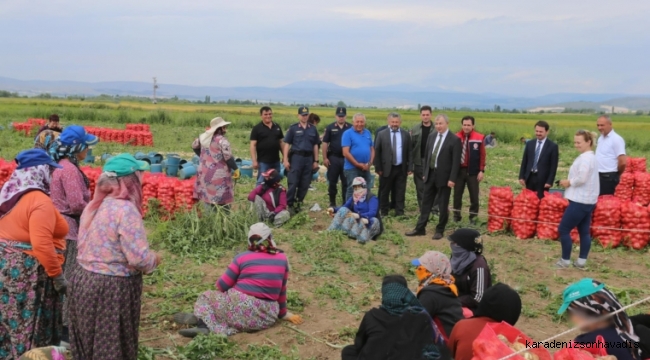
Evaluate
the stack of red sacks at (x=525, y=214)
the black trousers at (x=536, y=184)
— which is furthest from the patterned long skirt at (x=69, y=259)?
the black trousers at (x=536, y=184)

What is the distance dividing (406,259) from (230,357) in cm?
332

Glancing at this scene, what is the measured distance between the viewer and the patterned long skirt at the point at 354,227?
308 inches

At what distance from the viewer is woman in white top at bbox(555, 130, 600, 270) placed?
21.2ft

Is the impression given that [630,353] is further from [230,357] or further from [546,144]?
[546,144]

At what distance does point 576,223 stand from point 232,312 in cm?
437

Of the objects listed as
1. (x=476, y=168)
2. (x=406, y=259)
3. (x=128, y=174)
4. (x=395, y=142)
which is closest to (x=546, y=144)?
(x=476, y=168)

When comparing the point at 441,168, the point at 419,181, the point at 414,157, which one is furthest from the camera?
the point at 419,181

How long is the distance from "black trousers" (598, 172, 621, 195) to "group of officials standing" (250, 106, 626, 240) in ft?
0.05

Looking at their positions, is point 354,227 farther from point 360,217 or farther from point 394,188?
point 394,188

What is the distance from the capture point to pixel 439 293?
391 centimetres

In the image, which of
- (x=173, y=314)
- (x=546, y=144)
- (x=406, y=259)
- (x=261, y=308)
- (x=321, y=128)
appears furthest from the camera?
(x=321, y=128)

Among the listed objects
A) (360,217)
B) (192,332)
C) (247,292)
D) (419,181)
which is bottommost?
(192,332)

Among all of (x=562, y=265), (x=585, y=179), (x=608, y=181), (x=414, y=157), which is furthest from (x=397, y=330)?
(x=608, y=181)

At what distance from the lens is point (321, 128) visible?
3091cm
